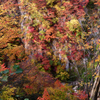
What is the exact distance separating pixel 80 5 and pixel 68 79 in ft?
22.9

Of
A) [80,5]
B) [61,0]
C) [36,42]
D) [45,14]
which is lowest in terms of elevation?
[36,42]

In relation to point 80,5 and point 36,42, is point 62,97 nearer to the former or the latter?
point 36,42

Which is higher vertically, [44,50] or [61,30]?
[61,30]

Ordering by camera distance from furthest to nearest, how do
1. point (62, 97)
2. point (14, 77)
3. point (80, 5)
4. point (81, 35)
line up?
1. point (80, 5)
2. point (81, 35)
3. point (14, 77)
4. point (62, 97)

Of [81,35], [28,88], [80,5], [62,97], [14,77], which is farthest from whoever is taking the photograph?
[80,5]

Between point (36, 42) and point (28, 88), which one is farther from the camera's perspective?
point (36, 42)

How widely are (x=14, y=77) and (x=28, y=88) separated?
140cm

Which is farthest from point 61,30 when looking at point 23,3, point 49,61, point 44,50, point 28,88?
point 28,88

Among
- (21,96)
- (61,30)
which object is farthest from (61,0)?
(21,96)

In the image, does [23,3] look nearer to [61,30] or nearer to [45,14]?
[45,14]

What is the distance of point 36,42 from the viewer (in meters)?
9.15

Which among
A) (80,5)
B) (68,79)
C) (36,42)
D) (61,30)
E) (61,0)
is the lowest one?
(68,79)

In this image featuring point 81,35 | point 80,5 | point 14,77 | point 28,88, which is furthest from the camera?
point 80,5

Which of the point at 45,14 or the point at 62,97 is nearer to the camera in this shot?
the point at 62,97
